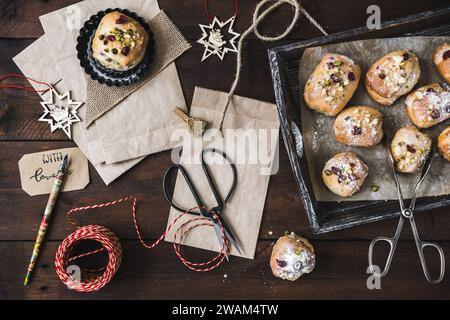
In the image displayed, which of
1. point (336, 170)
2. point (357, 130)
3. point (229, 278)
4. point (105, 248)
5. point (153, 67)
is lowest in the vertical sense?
point (229, 278)

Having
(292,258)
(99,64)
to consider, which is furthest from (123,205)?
(292,258)

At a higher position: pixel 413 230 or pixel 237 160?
pixel 237 160

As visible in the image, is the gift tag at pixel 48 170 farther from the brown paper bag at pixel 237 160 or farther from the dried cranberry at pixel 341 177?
the dried cranberry at pixel 341 177

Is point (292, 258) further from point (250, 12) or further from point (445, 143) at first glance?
point (250, 12)

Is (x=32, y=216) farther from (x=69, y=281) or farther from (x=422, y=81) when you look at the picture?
(x=422, y=81)

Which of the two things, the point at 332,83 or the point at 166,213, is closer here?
the point at 332,83

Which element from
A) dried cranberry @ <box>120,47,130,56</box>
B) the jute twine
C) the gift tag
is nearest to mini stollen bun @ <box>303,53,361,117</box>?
the jute twine
